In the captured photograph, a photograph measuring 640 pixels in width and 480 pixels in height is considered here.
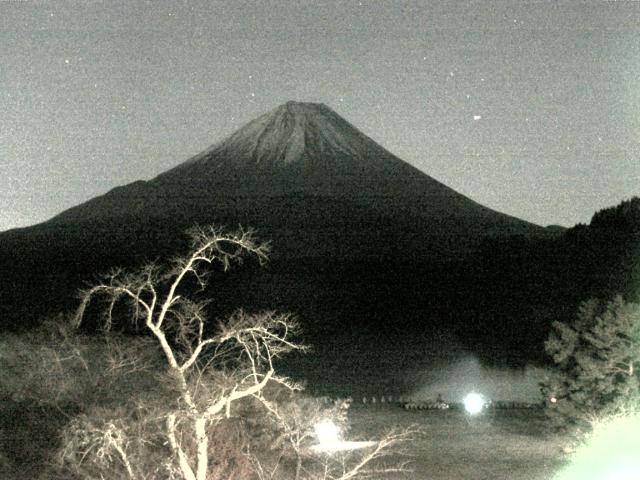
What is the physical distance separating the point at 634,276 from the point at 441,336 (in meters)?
20.0

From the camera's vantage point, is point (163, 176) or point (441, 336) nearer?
point (441, 336)

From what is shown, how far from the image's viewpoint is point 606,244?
47.3 m

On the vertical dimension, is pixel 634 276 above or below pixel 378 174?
below

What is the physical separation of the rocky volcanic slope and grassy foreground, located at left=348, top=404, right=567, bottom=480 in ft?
131

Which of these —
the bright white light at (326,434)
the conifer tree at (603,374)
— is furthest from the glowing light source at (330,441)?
the conifer tree at (603,374)

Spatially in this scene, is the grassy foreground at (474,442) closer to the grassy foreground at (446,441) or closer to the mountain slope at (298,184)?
the grassy foreground at (446,441)

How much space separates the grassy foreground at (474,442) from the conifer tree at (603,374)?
1.01 m

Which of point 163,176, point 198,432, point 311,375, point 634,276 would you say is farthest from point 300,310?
point 163,176

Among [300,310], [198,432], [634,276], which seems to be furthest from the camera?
[300,310]

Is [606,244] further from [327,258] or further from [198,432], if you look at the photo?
[327,258]

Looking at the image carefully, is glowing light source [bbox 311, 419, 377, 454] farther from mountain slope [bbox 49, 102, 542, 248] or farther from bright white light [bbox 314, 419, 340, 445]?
mountain slope [bbox 49, 102, 542, 248]

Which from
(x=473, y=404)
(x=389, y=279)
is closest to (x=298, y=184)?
(x=389, y=279)

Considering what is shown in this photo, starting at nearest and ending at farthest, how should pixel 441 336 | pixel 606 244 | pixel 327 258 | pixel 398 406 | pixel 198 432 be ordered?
pixel 198 432 < pixel 398 406 < pixel 606 244 < pixel 441 336 < pixel 327 258

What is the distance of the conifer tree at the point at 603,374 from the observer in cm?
2241
